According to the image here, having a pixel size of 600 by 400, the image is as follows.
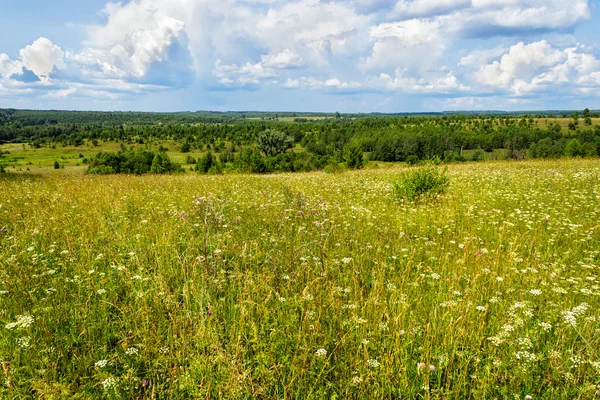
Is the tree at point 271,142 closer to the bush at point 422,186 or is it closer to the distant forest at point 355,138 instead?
the distant forest at point 355,138

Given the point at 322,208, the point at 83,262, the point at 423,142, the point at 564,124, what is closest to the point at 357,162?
the point at 322,208

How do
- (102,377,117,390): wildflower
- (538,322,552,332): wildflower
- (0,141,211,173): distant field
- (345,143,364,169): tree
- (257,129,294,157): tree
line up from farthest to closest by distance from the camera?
(257,129,294,157): tree, (0,141,211,173): distant field, (345,143,364,169): tree, (538,322,552,332): wildflower, (102,377,117,390): wildflower

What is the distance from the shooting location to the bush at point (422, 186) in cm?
917

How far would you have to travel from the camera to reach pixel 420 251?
4891 mm

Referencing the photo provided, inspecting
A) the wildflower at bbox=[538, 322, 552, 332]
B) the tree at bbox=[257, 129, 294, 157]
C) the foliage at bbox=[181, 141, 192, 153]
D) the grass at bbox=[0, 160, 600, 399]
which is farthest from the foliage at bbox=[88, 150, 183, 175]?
the wildflower at bbox=[538, 322, 552, 332]

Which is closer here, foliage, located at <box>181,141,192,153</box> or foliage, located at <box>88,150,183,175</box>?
foliage, located at <box>88,150,183,175</box>

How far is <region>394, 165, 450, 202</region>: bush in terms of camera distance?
30.1 ft

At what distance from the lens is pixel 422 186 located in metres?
9.41

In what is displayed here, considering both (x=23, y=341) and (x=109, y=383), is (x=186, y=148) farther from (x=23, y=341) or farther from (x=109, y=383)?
(x=109, y=383)

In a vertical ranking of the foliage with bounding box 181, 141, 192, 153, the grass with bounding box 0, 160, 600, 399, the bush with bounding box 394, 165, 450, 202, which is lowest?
the foliage with bounding box 181, 141, 192, 153

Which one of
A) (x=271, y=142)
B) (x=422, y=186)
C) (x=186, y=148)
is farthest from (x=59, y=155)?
(x=422, y=186)

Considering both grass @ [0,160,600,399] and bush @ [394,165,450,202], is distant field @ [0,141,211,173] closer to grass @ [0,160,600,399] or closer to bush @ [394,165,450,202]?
bush @ [394,165,450,202]

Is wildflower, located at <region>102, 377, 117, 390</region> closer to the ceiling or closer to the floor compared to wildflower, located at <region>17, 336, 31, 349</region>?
closer to the floor

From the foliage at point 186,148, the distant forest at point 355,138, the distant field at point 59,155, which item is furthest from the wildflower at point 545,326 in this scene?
the foliage at point 186,148
